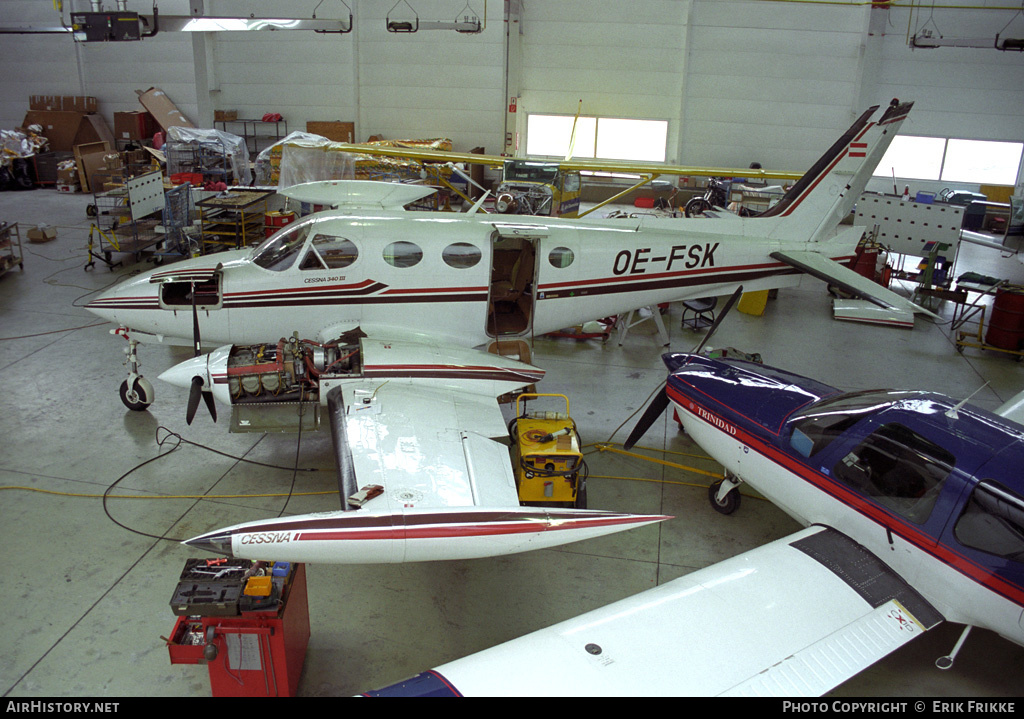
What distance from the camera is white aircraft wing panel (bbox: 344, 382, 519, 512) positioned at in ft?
19.3

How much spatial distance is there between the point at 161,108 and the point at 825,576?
2735 cm

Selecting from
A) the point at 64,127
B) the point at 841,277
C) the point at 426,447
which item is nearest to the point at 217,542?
the point at 426,447

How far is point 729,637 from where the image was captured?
15.1ft

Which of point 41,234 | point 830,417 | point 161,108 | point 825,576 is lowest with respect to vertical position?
point 825,576

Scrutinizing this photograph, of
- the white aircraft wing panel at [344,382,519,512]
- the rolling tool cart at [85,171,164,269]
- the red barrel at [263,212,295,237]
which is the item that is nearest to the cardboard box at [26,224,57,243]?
the rolling tool cart at [85,171,164,269]

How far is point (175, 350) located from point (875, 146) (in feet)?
35.8

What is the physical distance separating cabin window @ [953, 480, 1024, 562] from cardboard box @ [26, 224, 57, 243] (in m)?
19.2

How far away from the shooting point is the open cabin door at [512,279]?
9.10 m

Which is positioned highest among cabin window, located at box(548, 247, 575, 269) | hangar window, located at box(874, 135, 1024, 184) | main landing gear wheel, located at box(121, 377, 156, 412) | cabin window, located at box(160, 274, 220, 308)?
hangar window, located at box(874, 135, 1024, 184)

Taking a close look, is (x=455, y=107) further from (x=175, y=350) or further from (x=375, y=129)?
(x=175, y=350)

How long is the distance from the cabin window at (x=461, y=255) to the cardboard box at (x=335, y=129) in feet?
61.7

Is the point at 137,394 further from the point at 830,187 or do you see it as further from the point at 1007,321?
the point at 1007,321

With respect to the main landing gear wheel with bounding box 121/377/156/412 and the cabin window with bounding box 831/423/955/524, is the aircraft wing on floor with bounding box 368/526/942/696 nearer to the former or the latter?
the cabin window with bounding box 831/423/955/524

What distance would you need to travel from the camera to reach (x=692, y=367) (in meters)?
7.76
